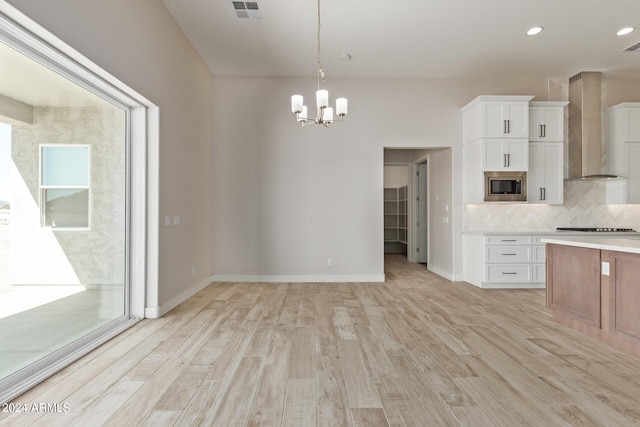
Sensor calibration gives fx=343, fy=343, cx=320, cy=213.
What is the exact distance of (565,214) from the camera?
233 inches

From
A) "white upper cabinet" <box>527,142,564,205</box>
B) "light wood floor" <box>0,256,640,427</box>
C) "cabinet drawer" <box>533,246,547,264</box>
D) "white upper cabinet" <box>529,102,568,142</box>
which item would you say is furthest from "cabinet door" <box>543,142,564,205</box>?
"light wood floor" <box>0,256,640,427</box>

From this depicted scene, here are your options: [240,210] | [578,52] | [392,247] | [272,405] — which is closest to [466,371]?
[272,405]

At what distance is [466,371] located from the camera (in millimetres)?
2471

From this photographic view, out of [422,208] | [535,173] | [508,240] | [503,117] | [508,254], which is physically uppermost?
[503,117]

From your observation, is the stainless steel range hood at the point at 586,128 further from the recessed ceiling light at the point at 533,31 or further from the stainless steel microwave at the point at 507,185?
the recessed ceiling light at the point at 533,31

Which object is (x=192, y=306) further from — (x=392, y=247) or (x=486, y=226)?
(x=392, y=247)

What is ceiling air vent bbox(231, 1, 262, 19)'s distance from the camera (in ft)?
12.7

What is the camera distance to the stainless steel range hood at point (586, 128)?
219 inches

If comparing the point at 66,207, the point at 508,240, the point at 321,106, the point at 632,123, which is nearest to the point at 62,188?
the point at 66,207

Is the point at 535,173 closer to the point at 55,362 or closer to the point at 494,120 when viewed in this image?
the point at 494,120

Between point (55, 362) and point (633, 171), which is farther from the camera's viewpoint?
point (633, 171)

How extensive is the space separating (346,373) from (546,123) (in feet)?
17.6

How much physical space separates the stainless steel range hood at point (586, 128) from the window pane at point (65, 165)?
22.5ft

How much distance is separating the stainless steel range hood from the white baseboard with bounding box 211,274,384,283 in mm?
3762
